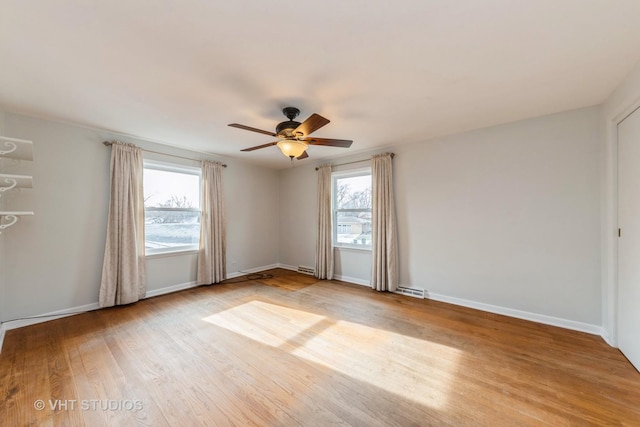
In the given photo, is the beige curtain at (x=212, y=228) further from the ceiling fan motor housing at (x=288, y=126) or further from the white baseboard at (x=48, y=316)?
the ceiling fan motor housing at (x=288, y=126)

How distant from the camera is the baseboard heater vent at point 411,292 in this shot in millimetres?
3748

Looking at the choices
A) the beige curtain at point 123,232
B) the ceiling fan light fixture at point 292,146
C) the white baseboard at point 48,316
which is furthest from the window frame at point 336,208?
the white baseboard at point 48,316

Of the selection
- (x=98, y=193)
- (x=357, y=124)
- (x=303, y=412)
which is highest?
(x=357, y=124)

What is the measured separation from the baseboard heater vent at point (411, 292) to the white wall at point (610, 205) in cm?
187

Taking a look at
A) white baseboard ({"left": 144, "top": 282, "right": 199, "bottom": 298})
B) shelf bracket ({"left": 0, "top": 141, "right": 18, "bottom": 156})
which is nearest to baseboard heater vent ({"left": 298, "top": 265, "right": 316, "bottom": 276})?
white baseboard ({"left": 144, "top": 282, "right": 199, "bottom": 298})

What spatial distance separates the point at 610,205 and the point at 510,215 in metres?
0.83

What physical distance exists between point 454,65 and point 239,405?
9.76 ft

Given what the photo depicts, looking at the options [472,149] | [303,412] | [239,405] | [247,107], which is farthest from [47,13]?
[472,149]

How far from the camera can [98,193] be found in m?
3.30

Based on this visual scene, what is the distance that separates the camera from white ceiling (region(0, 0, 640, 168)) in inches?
55.2

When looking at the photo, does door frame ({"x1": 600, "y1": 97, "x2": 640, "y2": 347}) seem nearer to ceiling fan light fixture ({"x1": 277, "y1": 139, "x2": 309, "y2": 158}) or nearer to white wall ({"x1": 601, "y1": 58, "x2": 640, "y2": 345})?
white wall ({"x1": 601, "y1": 58, "x2": 640, "y2": 345})

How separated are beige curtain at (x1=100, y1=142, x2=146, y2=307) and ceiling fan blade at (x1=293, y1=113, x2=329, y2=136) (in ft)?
8.77

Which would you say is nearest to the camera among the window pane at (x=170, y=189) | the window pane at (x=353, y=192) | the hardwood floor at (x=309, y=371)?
the hardwood floor at (x=309, y=371)

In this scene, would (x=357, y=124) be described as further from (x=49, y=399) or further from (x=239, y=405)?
(x=49, y=399)
